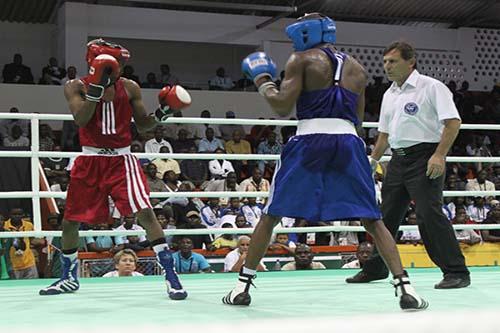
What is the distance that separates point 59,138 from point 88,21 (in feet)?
8.88

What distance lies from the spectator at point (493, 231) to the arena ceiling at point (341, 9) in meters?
6.05

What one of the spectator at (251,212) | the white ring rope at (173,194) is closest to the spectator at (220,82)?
the spectator at (251,212)

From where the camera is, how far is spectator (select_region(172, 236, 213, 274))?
588cm

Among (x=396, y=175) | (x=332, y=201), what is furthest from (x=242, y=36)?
(x=332, y=201)

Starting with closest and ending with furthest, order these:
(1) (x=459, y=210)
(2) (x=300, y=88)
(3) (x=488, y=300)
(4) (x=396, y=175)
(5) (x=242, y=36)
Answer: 1. (2) (x=300, y=88)
2. (3) (x=488, y=300)
3. (4) (x=396, y=175)
4. (1) (x=459, y=210)
5. (5) (x=242, y=36)

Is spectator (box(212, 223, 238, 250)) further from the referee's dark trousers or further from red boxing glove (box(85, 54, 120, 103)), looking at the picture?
red boxing glove (box(85, 54, 120, 103))

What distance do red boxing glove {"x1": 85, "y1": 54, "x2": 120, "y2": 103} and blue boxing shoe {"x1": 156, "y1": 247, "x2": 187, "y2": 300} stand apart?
796mm

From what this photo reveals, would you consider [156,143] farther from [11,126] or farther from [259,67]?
[259,67]

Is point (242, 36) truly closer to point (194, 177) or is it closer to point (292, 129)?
point (292, 129)

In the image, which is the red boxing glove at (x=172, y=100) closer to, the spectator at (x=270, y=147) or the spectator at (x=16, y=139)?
the spectator at (x=270, y=147)

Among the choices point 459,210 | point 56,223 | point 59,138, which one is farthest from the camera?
point 59,138

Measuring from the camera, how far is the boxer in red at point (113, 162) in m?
3.23

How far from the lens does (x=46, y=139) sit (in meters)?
9.32

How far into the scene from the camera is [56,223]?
Result: 6.44 meters
